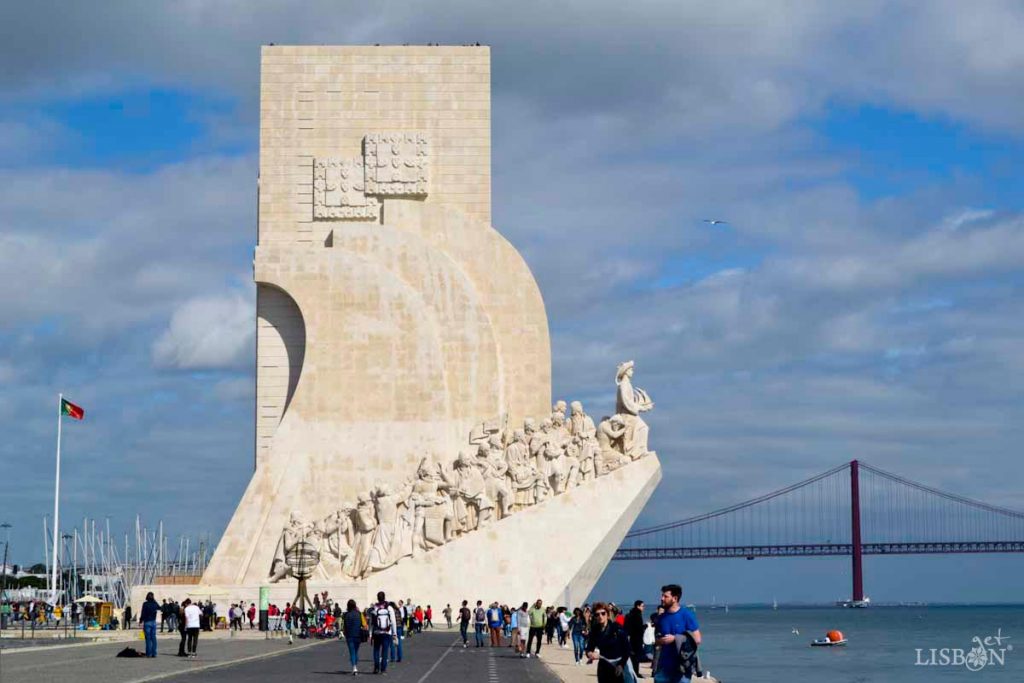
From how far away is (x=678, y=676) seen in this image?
732 cm

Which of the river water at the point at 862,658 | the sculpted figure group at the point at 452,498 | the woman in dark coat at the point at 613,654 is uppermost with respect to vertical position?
the sculpted figure group at the point at 452,498

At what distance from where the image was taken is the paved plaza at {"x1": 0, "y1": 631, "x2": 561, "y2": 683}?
12.5 meters

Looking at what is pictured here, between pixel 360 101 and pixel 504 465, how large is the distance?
8.04 metres

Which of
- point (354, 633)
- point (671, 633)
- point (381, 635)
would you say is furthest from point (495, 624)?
point (671, 633)

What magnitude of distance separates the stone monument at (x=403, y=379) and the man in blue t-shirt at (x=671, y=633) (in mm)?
16516

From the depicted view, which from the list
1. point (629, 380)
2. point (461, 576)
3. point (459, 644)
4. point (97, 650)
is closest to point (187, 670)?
point (97, 650)

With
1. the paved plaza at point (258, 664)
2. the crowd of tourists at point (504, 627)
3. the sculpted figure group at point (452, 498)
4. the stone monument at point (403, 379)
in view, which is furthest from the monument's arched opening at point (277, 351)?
the paved plaza at point (258, 664)

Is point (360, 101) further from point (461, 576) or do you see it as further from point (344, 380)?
point (461, 576)

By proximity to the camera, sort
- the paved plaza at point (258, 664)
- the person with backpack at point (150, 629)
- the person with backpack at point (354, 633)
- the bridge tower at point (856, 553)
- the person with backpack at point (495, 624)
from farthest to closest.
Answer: the bridge tower at point (856, 553)
the person with backpack at point (495, 624)
the person with backpack at point (150, 629)
the person with backpack at point (354, 633)
the paved plaza at point (258, 664)

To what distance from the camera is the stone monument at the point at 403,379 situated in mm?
24219

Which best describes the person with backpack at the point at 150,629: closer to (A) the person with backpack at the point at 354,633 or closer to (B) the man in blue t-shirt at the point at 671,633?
(A) the person with backpack at the point at 354,633

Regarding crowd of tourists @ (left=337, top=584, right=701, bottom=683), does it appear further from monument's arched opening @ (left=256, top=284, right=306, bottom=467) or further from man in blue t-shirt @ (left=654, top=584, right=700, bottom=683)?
monument's arched opening @ (left=256, top=284, right=306, bottom=467)

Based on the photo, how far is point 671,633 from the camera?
7332 mm

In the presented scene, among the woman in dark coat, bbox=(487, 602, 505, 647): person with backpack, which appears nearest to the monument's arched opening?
bbox=(487, 602, 505, 647): person with backpack
